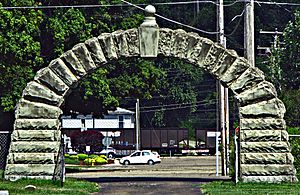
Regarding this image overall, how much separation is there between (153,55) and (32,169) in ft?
16.1

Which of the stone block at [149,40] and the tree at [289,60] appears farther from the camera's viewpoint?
the tree at [289,60]

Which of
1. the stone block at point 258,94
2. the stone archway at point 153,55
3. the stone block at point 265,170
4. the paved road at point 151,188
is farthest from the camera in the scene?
the stone block at point 258,94

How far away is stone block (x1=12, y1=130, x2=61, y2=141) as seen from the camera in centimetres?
2583

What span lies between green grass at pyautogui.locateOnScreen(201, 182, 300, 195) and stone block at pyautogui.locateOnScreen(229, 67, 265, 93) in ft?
9.33

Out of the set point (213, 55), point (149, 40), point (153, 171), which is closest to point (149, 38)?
point (149, 40)

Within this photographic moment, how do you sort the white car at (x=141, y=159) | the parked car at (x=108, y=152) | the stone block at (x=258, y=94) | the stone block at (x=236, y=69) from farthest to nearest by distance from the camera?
the parked car at (x=108, y=152) → the white car at (x=141, y=159) → the stone block at (x=236, y=69) → the stone block at (x=258, y=94)

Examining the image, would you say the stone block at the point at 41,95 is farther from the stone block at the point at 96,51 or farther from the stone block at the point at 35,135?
the stone block at the point at 96,51

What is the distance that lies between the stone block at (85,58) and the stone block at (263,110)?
463 cm

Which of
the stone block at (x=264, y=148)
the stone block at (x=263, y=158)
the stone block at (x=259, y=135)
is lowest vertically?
the stone block at (x=263, y=158)

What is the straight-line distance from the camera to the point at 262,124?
25875 mm

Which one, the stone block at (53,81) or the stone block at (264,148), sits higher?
the stone block at (53,81)

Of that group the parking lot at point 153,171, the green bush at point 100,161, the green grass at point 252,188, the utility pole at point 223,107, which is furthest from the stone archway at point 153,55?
the green bush at point 100,161

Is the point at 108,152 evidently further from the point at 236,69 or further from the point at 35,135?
the point at 236,69

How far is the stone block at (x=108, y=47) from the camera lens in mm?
26266
